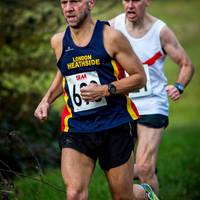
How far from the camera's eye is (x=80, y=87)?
7.85 metres

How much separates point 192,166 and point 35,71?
298cm

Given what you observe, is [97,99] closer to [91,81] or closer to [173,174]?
[91,81]

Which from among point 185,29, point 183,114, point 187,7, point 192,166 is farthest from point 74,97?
Answer: point 187,7

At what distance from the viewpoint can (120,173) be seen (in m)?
7.91

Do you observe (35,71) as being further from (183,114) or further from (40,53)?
(183,114)

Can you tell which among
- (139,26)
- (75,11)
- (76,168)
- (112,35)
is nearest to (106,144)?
(76,168)

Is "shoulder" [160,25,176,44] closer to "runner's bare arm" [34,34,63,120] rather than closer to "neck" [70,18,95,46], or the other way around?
"runner's bare arm" [34,34,63,120]

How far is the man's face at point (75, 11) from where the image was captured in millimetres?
7891

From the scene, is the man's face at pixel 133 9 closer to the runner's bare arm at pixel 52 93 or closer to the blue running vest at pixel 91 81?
the runner's bare arm at pixel 52 93

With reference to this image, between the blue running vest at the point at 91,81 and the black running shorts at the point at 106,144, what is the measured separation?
0.06m

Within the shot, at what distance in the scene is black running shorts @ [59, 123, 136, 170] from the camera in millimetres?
7906

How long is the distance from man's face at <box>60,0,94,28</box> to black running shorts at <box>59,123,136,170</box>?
3.21 ft

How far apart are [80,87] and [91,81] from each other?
109 mm

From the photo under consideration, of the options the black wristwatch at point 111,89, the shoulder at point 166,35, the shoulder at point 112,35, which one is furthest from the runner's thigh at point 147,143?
the shoulder at point 112,35
